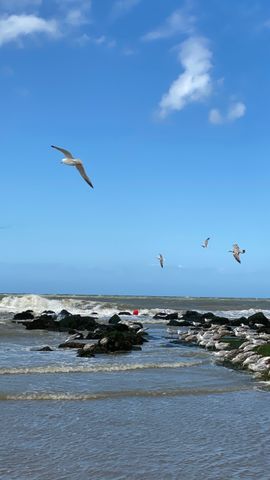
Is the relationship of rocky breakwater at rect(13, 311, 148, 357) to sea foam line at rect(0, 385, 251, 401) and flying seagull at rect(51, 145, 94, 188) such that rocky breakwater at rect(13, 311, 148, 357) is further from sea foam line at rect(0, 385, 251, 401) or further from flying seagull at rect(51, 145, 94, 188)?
flying seagull at rect(51, 145, 94, 188)

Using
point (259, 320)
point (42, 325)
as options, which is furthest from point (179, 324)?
point (42, 325)

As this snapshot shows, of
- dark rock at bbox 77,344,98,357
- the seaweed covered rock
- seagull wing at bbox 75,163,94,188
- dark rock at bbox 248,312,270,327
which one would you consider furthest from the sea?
dark rock at bbox 248,312,270,327

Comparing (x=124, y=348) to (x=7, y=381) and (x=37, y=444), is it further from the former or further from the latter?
(x=37, y=444)

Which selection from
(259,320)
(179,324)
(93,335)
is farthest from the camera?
(179,324)

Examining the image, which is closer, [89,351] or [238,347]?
[89,351]

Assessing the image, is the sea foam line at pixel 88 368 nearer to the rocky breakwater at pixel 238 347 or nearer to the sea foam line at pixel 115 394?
the rocky breakwater at pixel 238 347

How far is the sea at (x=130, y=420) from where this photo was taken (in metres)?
7.79

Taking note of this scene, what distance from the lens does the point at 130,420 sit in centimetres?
1055

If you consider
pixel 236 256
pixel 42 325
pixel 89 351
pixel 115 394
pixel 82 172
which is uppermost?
pixel 82 172

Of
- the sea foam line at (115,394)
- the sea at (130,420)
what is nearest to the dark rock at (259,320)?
the sea at (130,420)

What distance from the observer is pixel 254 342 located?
834 inches

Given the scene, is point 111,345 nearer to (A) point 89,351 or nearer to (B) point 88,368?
(A) point 89,351

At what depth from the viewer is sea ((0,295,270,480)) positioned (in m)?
7.79

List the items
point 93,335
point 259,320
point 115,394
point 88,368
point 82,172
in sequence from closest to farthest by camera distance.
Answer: point 82,172 < point 115,394 < point 88,368 < point 93,335 < point 259,320
